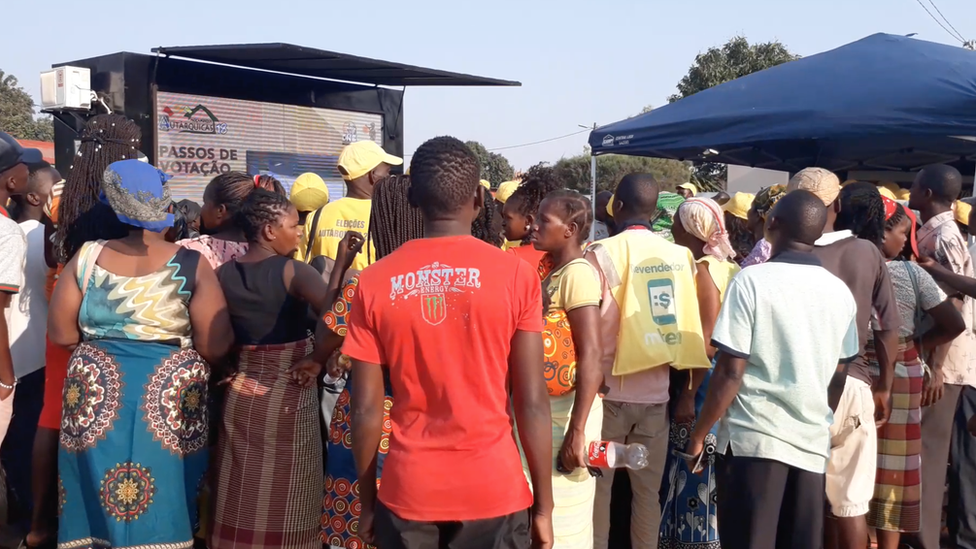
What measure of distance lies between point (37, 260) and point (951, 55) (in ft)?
22.1

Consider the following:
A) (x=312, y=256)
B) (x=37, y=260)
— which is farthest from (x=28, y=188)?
(x=312, y=256)

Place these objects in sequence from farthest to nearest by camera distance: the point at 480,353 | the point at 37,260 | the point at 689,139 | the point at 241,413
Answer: the point at 689,139 < the point at 37,260 < the point at 241,413 < the point at 480,353

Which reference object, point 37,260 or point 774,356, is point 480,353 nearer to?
point 774,356

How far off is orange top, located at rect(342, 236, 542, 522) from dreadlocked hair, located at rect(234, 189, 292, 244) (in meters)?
1.28

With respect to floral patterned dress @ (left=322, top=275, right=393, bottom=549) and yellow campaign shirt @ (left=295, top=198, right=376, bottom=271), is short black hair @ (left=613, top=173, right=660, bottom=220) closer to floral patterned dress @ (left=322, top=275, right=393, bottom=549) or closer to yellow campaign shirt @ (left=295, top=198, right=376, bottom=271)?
yellow campaign shirt @ (left=295, top=198, right=376, bottom=271)

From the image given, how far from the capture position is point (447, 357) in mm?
2084

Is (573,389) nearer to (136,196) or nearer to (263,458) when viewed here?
(263,458)

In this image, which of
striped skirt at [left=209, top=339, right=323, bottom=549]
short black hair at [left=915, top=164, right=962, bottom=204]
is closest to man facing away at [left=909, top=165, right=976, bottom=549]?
short black hair at [left=915, top=164, right=962, bottom=204]

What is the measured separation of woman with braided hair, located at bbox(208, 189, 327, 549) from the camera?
10.4 ft

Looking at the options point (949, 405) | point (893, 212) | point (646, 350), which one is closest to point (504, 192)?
point (646, 350)

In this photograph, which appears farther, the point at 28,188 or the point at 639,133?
the point at 639,133

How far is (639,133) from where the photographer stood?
7.44 m

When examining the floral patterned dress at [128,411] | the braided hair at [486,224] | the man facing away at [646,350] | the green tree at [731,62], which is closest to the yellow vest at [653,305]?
the man facing away at [646,350]

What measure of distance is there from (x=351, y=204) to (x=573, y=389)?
199 centimetres
